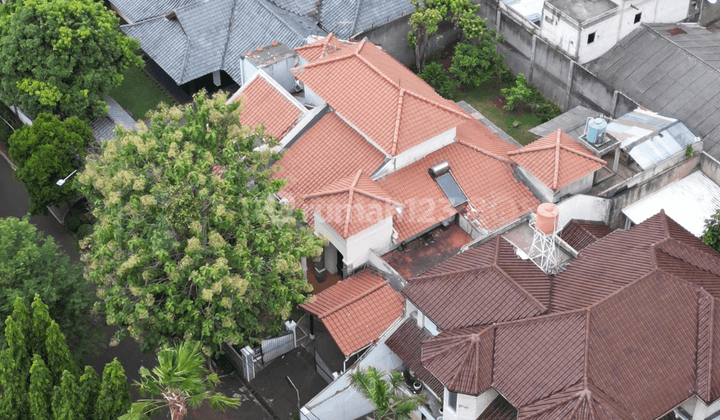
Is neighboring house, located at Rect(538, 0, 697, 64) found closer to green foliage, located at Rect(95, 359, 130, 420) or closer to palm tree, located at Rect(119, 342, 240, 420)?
palm tree, located at Rect(119, 342, 240, 420)

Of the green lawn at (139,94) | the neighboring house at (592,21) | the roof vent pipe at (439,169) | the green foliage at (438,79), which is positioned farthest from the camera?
the green lawn at (139,94)

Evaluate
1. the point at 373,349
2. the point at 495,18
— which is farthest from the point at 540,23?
the point at 373,349

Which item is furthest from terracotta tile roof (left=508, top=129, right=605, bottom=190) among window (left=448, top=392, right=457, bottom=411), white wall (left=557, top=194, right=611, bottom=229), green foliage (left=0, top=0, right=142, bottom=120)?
green foliage (left=0, top=0, right=142, bottom=120)

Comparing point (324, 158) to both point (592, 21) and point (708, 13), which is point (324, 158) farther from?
point (708, 13)

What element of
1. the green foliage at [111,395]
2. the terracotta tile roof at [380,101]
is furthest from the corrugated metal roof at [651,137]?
the green foliage at [111,395]

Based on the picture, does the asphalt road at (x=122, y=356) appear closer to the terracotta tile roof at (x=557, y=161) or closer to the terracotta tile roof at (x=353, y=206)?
the terracotta tile roof at (x=353, y=206)

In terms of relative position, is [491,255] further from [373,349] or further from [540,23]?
[540,23]
